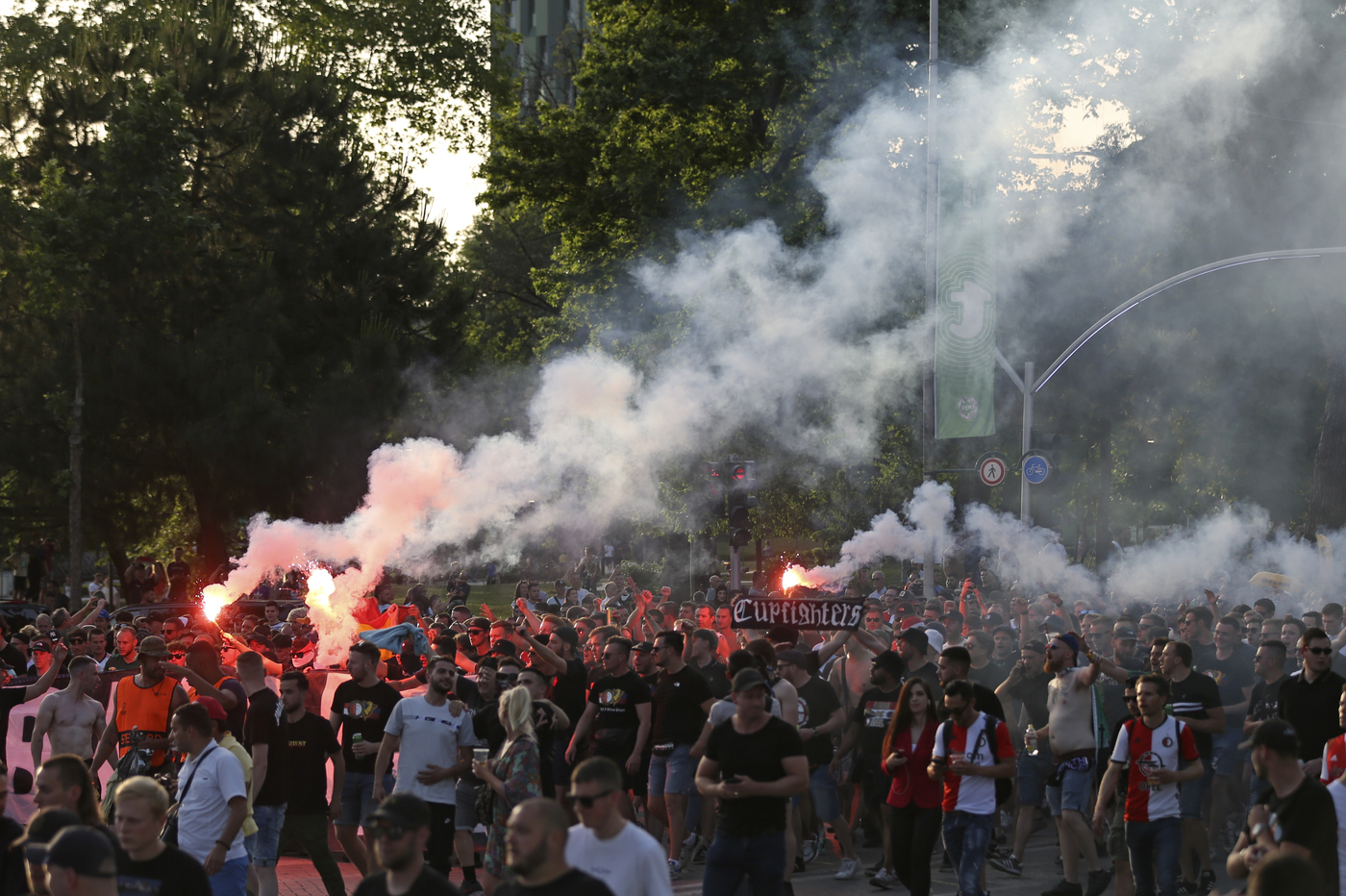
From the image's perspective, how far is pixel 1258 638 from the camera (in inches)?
520

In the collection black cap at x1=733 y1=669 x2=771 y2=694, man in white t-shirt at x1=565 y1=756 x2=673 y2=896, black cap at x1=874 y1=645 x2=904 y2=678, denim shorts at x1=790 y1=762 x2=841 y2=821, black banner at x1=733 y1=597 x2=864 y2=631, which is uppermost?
black banner at x1=733 y1=597 x2=864 y2=631

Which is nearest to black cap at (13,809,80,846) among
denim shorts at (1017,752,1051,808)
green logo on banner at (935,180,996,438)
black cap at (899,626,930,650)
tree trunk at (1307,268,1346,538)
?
black cap at (899,626,930,650)

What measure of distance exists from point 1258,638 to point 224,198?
25.0 meters

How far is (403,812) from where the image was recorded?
4.65 metres

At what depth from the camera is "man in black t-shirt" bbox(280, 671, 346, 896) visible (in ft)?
27.2

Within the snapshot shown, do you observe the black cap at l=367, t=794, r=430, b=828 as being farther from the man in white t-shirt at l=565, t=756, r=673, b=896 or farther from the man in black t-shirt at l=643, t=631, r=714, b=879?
the man in black t-shirt at l=643, t=631, r=714, b=879

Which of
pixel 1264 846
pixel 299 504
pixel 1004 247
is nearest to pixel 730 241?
pixel 1004 247

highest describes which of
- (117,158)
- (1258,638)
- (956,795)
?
(117,158)

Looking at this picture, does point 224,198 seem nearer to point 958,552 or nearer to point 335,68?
point 335,68

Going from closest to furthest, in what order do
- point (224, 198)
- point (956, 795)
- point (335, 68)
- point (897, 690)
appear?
1. point (956, 795)
2. point (897, 690)
3. point (224, 198)
4. point (335, 68)

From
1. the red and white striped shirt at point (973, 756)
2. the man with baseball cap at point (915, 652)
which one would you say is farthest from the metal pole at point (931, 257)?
the red and white striped shirt at point (973, 756)

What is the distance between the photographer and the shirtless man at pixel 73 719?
968cm

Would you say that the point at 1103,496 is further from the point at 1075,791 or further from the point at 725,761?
the point at 725,761

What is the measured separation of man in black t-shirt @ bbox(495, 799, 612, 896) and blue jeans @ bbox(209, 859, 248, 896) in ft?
9.59
